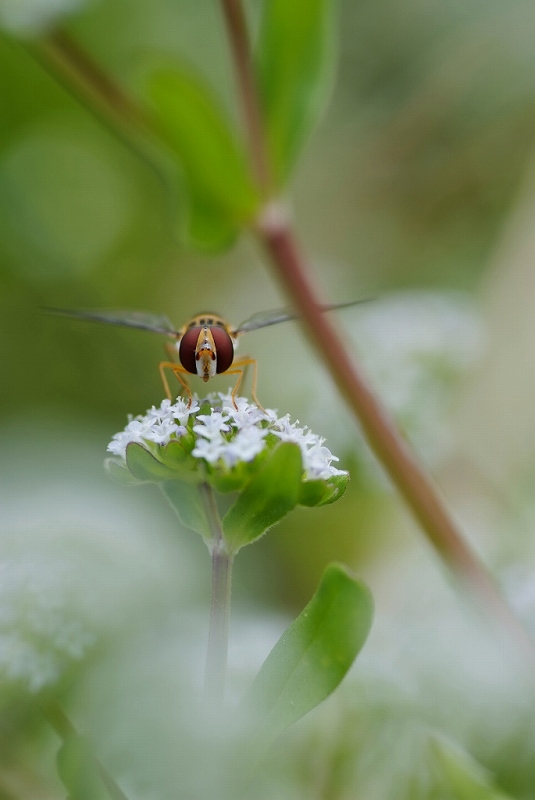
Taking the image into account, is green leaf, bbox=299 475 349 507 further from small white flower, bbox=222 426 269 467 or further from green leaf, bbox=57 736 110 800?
green leaf, bbox=57 736 110 800

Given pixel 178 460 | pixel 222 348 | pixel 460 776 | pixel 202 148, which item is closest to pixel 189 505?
pixel 178 460

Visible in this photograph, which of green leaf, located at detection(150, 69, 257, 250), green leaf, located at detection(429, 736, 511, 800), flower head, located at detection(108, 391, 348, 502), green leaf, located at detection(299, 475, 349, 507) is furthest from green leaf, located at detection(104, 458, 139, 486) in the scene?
green leaf, located at detection(150, 69, 257, 250)

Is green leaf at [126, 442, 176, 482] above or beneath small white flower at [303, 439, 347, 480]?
above

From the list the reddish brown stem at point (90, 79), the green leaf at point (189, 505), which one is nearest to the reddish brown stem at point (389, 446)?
the reddish brown stem at point (90, 79)

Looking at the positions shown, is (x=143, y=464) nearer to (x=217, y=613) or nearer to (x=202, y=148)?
(x=217, y=613)

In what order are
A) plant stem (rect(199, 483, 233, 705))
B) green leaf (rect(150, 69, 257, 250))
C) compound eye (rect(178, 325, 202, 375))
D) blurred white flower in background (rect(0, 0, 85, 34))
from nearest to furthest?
plant stem (rect(199, 483, 233, 705)) < compound eye (rect(178, 325, 202, 375)) < blurred white flower in background (rect(0, 0, 85, 34)) < green leaf (rect(150, 69, 257, 250))

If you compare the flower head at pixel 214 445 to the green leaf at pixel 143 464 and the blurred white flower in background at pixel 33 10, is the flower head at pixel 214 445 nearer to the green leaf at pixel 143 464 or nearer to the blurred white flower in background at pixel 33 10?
the green leaf at pixel 143 464
